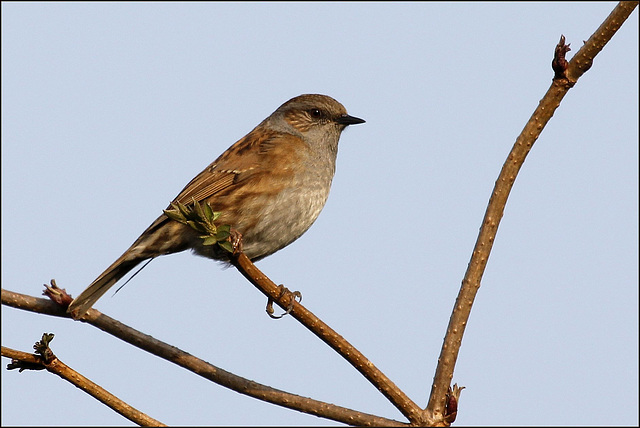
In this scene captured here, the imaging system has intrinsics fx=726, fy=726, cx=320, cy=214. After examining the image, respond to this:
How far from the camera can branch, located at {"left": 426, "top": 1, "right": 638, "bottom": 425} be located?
160 inches

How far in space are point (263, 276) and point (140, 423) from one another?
3.50 feet

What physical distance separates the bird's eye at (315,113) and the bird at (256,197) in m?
0.45

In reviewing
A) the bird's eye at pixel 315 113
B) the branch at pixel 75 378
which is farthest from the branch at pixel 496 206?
the bird's eye at pixel 315 113

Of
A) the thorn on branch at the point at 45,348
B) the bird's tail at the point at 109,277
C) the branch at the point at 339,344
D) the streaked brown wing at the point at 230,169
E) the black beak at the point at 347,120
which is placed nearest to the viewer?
the thorn on branch at the point at 45,348

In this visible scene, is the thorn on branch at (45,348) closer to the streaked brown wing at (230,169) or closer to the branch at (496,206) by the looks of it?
the branch at (496,206)

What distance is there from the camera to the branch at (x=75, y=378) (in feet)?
12.4

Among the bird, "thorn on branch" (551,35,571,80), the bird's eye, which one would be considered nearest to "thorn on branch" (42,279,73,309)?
the bird

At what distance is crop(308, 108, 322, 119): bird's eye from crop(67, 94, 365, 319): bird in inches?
17.9

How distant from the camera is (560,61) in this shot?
13.3ft

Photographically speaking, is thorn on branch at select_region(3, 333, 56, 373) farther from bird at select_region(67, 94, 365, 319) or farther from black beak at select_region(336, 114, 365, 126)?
black beak at select_region(336, 114, 365, 126)

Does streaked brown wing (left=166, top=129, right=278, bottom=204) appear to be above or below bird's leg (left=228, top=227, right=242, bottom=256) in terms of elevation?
above

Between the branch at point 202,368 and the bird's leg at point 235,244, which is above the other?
the bird's leg at point 235,244

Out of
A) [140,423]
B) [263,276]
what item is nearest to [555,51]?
[263,276]

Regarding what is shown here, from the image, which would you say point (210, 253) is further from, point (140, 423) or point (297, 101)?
point (140, 423)
